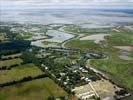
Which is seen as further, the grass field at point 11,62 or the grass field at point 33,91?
the grass field at point 11,62

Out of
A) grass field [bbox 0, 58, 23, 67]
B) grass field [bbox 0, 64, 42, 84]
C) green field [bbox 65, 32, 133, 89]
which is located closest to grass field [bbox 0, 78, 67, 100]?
grass field [bbox 0, 64, 42, 84]

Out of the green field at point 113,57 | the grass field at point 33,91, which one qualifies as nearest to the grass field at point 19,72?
the grass field at point 33,91

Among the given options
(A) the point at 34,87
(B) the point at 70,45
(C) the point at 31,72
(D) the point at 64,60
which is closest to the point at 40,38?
(B) the point at 70,45

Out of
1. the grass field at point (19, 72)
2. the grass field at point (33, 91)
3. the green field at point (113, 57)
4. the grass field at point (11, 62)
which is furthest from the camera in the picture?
the grass field at point (11, 62)

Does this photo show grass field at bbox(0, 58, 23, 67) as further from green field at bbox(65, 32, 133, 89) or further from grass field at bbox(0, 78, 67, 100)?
green field at bbox(65, 32, 133, 89)

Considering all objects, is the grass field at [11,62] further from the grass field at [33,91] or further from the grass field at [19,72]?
the grass field at [33,91]

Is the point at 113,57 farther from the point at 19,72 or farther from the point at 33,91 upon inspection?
the point at 33,91

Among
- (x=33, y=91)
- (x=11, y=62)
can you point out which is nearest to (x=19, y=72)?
(x=11, y=62)

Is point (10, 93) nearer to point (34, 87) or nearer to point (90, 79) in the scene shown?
point (34, 87)
